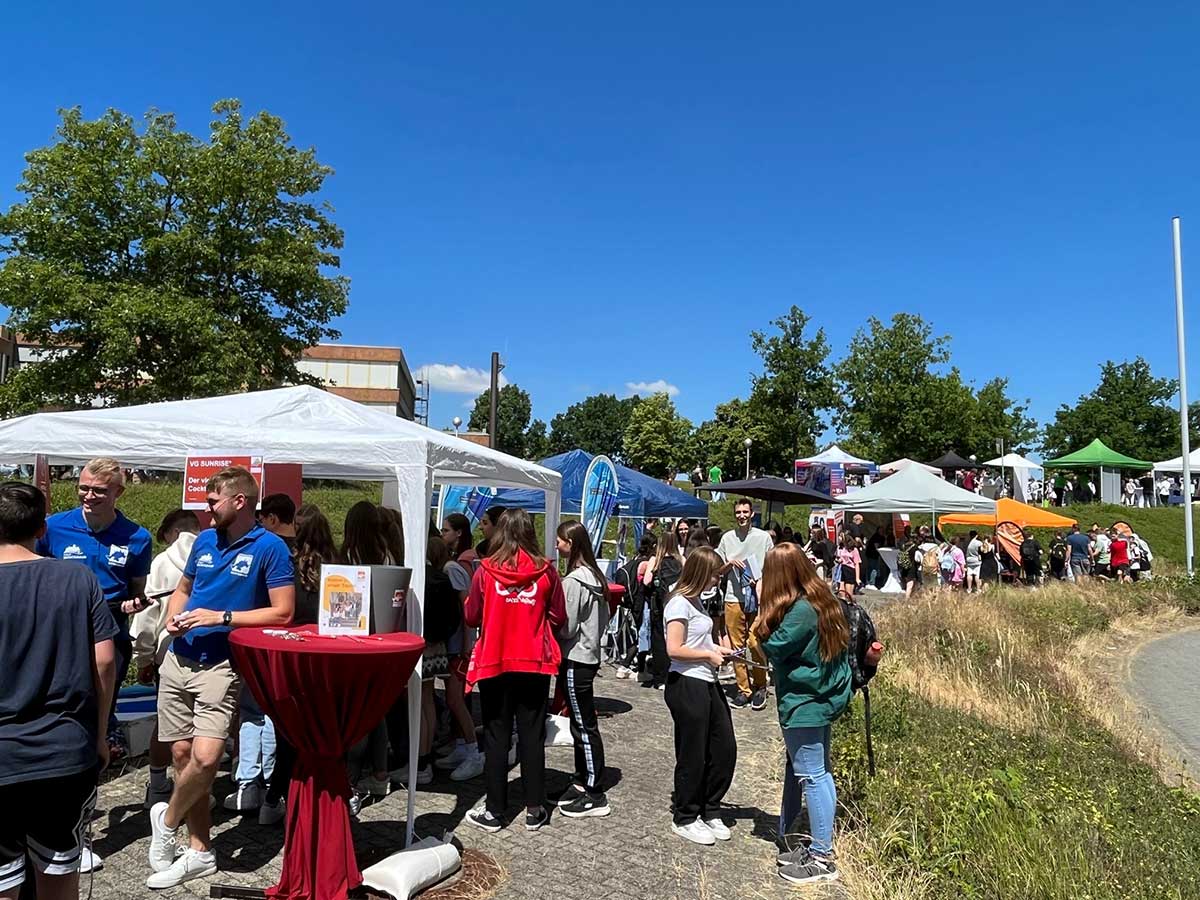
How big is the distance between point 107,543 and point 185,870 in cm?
183

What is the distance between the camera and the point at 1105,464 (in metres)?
38.7

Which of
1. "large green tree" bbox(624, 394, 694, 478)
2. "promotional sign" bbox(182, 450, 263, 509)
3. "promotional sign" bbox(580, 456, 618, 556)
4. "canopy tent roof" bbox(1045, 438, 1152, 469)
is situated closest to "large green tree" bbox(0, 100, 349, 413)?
"promotional sign" bbox(580, 456, 618, 556)

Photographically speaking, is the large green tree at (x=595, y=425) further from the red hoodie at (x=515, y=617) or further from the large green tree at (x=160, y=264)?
the red hoodie at (x=515, y=617)

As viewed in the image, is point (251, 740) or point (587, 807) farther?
point (587, 807)

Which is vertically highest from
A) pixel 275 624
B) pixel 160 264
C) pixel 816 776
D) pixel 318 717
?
pixel 160 264

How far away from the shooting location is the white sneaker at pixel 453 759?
617cm

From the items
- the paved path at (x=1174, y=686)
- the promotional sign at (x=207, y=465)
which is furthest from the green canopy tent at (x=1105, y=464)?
the promotional sign at (x=207, y=465)

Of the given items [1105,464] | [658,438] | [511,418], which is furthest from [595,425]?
[1105,464]

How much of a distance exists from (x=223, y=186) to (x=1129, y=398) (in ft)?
210

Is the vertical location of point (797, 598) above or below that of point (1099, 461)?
below

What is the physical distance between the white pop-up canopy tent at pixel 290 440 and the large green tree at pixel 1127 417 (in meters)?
67.7

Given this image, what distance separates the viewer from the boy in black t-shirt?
284cm

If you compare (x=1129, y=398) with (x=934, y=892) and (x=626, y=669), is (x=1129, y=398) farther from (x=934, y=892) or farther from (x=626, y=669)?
(x=934, y=892)

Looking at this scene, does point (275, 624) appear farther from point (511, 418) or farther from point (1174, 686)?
point (511, 418)
